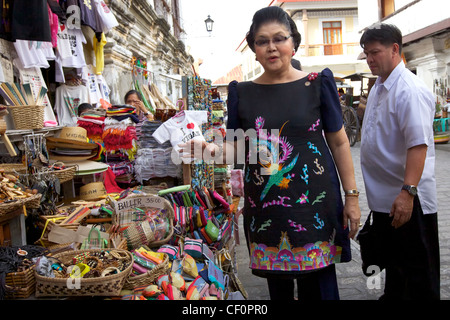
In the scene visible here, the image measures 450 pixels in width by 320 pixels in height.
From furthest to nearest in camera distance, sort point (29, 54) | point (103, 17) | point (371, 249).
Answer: point (103, 17) < point (29, 54) < point (371, 249)

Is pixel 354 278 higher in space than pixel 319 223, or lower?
lower

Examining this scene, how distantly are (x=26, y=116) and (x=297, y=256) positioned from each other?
2.74 metres

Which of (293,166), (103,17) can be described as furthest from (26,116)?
(103,17)

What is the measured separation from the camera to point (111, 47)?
344 inches

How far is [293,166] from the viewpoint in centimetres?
190

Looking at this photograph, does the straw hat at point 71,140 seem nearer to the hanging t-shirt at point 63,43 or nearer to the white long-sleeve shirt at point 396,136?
the hanging t-shirt at point 63,43

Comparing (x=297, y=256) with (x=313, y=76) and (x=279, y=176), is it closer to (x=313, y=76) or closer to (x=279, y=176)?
(x=279, y=176)

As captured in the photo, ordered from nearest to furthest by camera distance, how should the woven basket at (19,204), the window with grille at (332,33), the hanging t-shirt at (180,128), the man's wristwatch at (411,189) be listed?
the man's wristwatch at (411,189) → the woven basket at (19,204) → the hanging t-shirt at (180,128) → the window with grille at (332,33)

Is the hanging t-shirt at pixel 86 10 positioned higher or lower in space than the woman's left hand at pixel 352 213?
higher

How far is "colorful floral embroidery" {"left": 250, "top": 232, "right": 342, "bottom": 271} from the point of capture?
191 centimetres

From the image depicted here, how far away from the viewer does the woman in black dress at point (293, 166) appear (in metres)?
1.90

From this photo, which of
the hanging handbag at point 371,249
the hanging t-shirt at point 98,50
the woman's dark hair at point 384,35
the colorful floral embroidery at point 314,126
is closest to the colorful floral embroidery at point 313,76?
the colorful floral embroidery at point 314,126

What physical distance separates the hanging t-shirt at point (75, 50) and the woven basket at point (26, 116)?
8.71 feet
